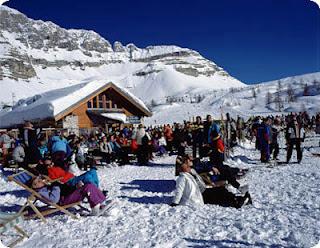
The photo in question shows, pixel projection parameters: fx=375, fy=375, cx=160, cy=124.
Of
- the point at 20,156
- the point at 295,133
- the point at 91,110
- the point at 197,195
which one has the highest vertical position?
the point at 91,110

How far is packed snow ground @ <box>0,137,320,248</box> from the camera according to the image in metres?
4.54

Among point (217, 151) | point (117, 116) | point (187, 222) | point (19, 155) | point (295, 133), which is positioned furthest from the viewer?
point (117, 116)

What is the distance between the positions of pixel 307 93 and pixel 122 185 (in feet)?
272

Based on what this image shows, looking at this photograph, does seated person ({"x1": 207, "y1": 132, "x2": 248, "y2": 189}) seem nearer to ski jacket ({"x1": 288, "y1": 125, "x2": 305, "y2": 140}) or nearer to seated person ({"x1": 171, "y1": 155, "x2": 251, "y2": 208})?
seated person ({"x1": 171, "y1": 155, "x2": 251, "y2": 208})

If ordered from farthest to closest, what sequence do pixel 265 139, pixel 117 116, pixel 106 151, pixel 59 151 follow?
pixel 117 116
pixel 106 151
pixel 265 139
pixel 59 151

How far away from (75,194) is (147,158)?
654cm

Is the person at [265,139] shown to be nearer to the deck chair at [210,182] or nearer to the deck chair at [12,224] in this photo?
the deck chair at [210,182]

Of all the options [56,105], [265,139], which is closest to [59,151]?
[265,139]

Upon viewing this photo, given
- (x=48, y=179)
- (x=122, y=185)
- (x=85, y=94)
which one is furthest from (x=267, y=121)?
(x=85, y=94)

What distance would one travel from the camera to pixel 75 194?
5832mm

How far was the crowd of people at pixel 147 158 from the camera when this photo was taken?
6.05 m

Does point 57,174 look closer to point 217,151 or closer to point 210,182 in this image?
point 210,182

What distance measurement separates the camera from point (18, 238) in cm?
494

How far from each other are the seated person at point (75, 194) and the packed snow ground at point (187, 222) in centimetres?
21
